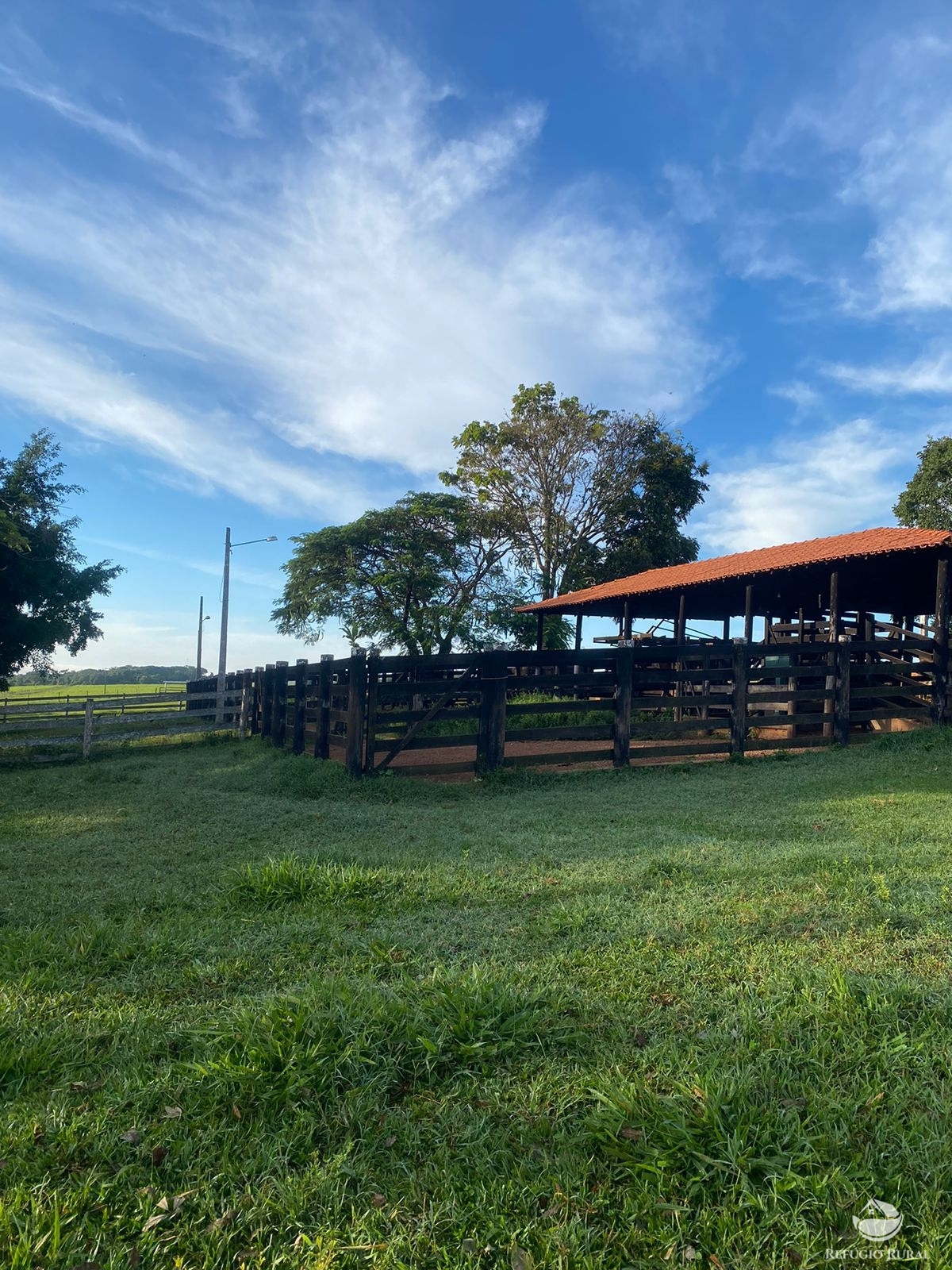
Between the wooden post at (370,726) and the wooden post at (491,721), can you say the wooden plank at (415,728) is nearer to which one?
the wooden post at (370,726)

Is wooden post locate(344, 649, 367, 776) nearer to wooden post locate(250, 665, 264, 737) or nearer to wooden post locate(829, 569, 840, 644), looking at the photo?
wooden post locate(250, 665, 264, 737)

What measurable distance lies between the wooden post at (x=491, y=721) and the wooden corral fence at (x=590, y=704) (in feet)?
0.05

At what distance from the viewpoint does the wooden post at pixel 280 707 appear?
49.1 feet

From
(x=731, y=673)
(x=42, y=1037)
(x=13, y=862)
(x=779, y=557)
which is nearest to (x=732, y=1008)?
(x=42, y=1037)

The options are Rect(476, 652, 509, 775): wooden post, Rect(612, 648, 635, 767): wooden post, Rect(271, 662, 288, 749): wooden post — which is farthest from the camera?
Rect(271, 662, 288, 749): wooden post

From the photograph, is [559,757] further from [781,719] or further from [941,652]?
[941,652]

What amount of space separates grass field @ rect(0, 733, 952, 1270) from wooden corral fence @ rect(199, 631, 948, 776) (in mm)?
4820

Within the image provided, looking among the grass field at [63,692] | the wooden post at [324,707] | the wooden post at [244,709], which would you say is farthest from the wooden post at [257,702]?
the wooden post at [324,707]

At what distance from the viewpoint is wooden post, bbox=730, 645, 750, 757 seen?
451 inches

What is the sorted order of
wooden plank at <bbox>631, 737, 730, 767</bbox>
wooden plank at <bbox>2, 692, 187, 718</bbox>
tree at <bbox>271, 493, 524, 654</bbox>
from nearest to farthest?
wooden plank at <bbox>631, 737, 730, 767</bbox>
wooden plank at <bbox>2, 692, 187, 718</bbox>
tree at <bbox>271, 493, 524, 654</bbox>

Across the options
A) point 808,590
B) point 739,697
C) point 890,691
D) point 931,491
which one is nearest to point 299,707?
point 739,697

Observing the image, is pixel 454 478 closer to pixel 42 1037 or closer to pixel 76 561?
pixel 76 561

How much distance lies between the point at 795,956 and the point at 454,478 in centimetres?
3072

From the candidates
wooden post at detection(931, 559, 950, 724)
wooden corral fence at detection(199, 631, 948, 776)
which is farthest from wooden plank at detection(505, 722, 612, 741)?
wooden post at detection(931, 559, 950, 724)
